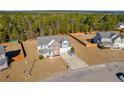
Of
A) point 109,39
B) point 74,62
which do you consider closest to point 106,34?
point 109,39

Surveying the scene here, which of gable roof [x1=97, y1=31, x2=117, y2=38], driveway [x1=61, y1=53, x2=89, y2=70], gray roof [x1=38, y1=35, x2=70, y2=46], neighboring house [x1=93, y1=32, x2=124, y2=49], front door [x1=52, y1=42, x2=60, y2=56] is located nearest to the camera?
driveway [x1=61, y1=53, x2=89, y2=70]

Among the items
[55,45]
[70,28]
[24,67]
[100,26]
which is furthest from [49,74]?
[100,26]

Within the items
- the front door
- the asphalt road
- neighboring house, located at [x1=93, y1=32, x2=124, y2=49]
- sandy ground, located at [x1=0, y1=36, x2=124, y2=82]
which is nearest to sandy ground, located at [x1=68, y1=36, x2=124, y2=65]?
sandy ground, located at [x1=0, y1=36, x2=124, y2=82]

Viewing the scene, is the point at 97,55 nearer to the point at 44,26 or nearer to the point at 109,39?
the point at 109,39

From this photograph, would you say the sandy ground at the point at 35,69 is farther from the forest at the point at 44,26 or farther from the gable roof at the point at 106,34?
the gable roof at the point at 106,34

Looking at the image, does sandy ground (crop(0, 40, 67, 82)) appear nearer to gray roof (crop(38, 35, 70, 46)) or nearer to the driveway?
the driveway

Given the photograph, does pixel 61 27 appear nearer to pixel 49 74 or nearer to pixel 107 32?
pixel 107 32

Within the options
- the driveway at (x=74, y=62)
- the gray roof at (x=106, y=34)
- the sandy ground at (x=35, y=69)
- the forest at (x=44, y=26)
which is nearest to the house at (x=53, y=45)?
the forest at (x=44, y=26)
